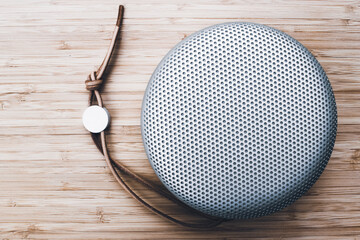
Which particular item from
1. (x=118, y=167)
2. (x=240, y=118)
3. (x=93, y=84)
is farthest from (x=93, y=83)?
(x=240, y=118)

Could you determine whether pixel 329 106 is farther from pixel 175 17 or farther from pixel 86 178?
pixel 86 178

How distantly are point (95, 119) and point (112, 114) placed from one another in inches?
1.4

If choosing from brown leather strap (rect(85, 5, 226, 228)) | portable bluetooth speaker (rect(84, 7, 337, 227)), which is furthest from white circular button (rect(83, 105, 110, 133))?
portable bluetooth speaker (rect(84, 7, 337, 227))

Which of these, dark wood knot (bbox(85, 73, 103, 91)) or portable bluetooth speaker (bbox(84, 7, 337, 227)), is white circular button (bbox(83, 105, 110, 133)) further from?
portable bluetooth speaker (bbox(84, 7, 337, 227))

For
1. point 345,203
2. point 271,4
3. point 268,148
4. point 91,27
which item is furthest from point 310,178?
point 91,27

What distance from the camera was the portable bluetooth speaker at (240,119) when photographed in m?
0.39

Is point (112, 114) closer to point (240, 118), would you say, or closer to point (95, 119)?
point (95, 119)

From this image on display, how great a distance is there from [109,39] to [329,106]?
15.9 inches

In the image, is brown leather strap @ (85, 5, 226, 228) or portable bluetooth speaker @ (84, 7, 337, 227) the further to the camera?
brown leather strap @ (85, 5, 226, 228)

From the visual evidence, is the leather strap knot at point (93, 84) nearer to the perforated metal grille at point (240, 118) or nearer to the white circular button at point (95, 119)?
the white circular button at point (95, 119)

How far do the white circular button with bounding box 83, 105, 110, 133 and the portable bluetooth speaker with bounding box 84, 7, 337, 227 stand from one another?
0.51 feet

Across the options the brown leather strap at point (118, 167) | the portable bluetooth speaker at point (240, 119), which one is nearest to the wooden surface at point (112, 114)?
the brown leather strap at point (118, 167)

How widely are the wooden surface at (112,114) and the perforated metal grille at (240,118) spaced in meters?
0.17

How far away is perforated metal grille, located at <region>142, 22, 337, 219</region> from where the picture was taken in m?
0.39
